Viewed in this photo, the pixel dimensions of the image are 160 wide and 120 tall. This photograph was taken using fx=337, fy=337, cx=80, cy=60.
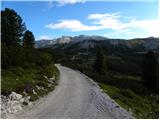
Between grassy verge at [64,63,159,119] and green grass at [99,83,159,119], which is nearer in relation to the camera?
green grass at [99,83,159,119]

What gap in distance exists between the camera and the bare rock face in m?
18.4

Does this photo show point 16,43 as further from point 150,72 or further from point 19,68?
point 150,72

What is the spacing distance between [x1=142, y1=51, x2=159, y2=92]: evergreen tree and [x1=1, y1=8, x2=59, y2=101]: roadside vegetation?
1654 centimetres

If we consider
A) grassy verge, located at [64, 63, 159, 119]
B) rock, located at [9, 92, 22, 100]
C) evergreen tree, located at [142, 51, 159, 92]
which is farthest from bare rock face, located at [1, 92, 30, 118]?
evergreen tree, located at [142, 51, 159, 92]

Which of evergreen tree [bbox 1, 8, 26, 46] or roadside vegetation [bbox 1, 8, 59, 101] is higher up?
evergreen tree [bbox 1, 8, 26, 46]

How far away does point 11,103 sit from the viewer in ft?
67.0

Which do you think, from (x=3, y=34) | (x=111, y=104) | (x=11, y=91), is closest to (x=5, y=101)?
(x=11, y=91)

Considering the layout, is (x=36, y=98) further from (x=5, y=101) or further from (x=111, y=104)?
(x=111, y=104)

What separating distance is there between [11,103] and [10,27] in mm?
37184

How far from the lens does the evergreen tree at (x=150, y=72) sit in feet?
187

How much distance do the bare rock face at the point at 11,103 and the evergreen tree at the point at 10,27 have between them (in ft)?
106

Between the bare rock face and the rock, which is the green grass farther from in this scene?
the rock

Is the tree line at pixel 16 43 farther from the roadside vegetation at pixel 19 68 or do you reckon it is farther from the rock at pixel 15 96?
the rock at pixel 15 96

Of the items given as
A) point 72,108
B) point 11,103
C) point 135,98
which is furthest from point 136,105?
point 11,103
